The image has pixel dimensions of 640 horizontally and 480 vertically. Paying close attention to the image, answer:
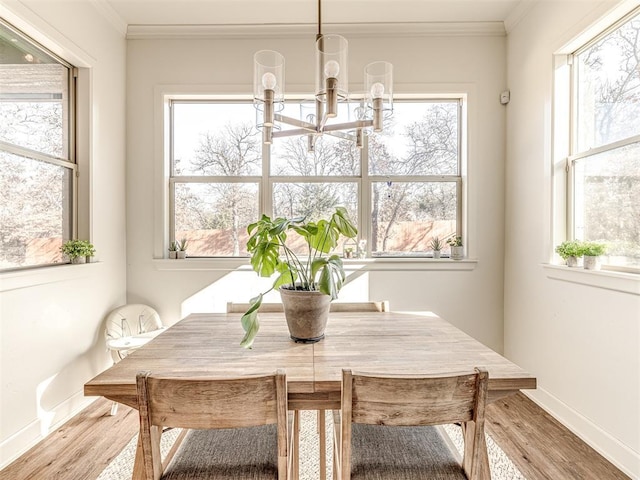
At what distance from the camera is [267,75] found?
1.49m

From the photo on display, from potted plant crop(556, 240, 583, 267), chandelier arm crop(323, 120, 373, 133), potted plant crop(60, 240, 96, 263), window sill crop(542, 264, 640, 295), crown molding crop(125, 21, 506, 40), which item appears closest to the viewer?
chandelier arm crop(323, 120, 373, 133)

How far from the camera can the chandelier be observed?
141cm

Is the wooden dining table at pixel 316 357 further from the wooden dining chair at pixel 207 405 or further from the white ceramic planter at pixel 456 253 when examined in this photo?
the white ceramic planter at pixel 456 253

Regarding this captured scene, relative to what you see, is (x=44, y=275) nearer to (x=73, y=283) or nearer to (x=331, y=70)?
(x=73, y=283)

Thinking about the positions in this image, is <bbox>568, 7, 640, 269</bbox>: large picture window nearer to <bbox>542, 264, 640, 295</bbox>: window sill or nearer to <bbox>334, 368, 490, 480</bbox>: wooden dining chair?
<bbox>542, 264, 640, 295</bbox>: window sill

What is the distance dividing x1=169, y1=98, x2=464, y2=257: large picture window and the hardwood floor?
1.35 meters

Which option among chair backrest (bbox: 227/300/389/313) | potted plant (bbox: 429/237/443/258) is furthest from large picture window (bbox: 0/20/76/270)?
potted plant (bbox: 429/237/443/258)

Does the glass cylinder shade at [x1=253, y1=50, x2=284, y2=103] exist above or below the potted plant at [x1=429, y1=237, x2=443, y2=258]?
above

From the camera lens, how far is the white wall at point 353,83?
2.91m

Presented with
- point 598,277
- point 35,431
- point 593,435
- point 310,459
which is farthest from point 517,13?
point 35,431

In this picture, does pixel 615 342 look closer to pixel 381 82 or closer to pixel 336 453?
pixel 336 453

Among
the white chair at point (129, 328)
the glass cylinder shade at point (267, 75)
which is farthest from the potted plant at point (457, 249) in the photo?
the white chair at point (129, 328)

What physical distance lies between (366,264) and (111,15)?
2.74 metres

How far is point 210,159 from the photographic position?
10.2 feet
